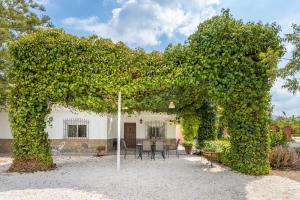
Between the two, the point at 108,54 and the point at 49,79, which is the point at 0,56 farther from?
the point at 108,54

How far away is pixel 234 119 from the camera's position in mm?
10758

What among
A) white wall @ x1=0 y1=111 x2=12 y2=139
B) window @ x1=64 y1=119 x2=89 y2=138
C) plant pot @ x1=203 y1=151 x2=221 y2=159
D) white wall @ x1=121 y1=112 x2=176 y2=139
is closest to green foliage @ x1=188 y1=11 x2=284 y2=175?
plant pot @ x1=203 y1=151 x2=221 y2=159

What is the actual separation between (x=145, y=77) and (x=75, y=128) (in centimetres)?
1031

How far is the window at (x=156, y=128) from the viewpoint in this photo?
23.2 meters

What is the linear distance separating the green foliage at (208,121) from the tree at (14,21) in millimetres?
11914

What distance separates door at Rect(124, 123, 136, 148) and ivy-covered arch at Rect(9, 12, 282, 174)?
11.8 m

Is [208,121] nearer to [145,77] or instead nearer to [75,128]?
[145,77]

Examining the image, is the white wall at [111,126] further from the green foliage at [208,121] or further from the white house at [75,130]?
the green foliage at [208,121]

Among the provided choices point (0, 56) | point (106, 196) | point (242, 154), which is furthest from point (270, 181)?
point (0, 56)

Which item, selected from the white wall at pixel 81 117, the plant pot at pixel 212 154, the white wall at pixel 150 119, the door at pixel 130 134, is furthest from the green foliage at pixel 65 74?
the door at pixel 130 134

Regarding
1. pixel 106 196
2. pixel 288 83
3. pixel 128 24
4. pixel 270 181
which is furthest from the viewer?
pixel 128 24

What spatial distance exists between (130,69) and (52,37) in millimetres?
3244

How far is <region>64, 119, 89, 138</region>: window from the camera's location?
19.3 metres

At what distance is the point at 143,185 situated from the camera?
8641mm
